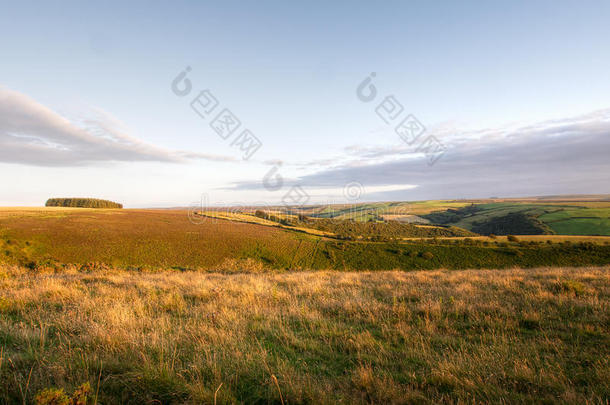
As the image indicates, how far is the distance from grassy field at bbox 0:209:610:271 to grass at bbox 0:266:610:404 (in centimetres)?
2686

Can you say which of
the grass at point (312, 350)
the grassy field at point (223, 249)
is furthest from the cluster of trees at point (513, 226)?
the grass at point (312, 350)

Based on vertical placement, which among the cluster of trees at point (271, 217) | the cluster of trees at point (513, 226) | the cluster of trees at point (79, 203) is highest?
the cluster of trees at point (79, 203)

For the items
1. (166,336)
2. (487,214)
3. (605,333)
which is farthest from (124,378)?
(487,214)

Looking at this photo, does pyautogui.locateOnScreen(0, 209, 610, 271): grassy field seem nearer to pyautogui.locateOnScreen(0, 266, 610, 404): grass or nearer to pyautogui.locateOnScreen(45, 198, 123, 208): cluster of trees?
pyautogui.locateOnScreen(0, 266, 610, 404): grass

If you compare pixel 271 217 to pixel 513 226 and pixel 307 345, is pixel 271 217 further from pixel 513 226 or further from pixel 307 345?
pixel 513 226

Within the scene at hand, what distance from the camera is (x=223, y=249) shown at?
44062mm

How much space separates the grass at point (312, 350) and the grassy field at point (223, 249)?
26859mm

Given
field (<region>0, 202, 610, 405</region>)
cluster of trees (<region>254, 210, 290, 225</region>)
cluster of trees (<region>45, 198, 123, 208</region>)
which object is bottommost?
cluster of trees (<region>254, 210, 290, 225</region>)

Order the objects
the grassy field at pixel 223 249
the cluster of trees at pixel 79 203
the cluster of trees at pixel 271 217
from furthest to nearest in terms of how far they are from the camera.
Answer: the cluster of trees at pixel 79 203 < the cluster of trees at pixel 271 217 < the grassy field at pixel 223 249

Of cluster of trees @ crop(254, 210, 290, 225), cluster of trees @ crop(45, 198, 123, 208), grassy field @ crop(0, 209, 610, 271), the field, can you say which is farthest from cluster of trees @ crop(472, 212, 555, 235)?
cluster of trees @ crop(45, 198, 123, 208)

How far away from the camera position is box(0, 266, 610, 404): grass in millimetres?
3170

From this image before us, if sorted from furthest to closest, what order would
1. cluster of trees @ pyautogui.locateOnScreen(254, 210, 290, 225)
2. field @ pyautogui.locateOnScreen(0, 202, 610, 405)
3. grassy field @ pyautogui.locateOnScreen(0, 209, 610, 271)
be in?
cluster of trees @ pyautogui.locateOnScreen(254, 210, 290, 225), grassy field @ pyautogui.locateOnScreen(0, 209, 610, 271), field @ pyautogui.locateOnScreen(0, 202, 610, 405)

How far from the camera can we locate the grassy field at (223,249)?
117 ft

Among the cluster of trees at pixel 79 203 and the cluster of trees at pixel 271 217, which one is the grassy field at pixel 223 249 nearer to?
the cluster of trees at pixel 271 217
